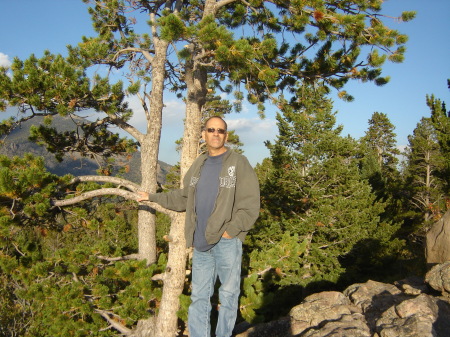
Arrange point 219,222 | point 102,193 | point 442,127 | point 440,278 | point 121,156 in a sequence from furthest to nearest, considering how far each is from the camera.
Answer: point 442,127
point 121,156
point 102,193
point 440,278
point 219,222

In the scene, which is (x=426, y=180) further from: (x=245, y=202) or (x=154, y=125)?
(x=245, y=202)

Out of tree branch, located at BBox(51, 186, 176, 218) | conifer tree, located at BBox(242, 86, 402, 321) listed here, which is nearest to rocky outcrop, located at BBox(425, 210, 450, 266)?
tree branch, located at BBox(51, 186, 176, 218)

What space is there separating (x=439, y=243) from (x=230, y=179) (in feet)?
15.0

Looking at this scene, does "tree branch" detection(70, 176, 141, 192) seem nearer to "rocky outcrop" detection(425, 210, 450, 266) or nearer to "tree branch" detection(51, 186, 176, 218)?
"tree branch" detection(51, 186, 176, 218)

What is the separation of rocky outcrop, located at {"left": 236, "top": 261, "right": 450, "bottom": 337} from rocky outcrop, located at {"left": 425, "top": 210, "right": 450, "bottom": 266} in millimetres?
543

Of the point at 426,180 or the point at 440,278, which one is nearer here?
the point at 440,278

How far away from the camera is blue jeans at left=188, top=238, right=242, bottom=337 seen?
11.1ft

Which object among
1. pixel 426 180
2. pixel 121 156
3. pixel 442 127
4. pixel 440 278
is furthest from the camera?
pixel 426 180

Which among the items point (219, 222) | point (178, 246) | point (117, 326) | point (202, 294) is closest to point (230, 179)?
point (219, 222)

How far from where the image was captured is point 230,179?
340cm

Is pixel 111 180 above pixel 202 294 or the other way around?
above

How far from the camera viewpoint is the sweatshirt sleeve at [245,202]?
3.25 metres

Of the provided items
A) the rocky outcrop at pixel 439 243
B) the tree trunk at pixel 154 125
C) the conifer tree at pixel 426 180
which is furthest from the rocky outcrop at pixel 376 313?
the conifer tree at pixel 426 180

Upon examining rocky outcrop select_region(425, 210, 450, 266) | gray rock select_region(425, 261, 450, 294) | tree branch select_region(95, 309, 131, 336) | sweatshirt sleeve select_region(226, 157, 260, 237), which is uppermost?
sweatshirt sleeve select_region(226, 157, 260, 237)
